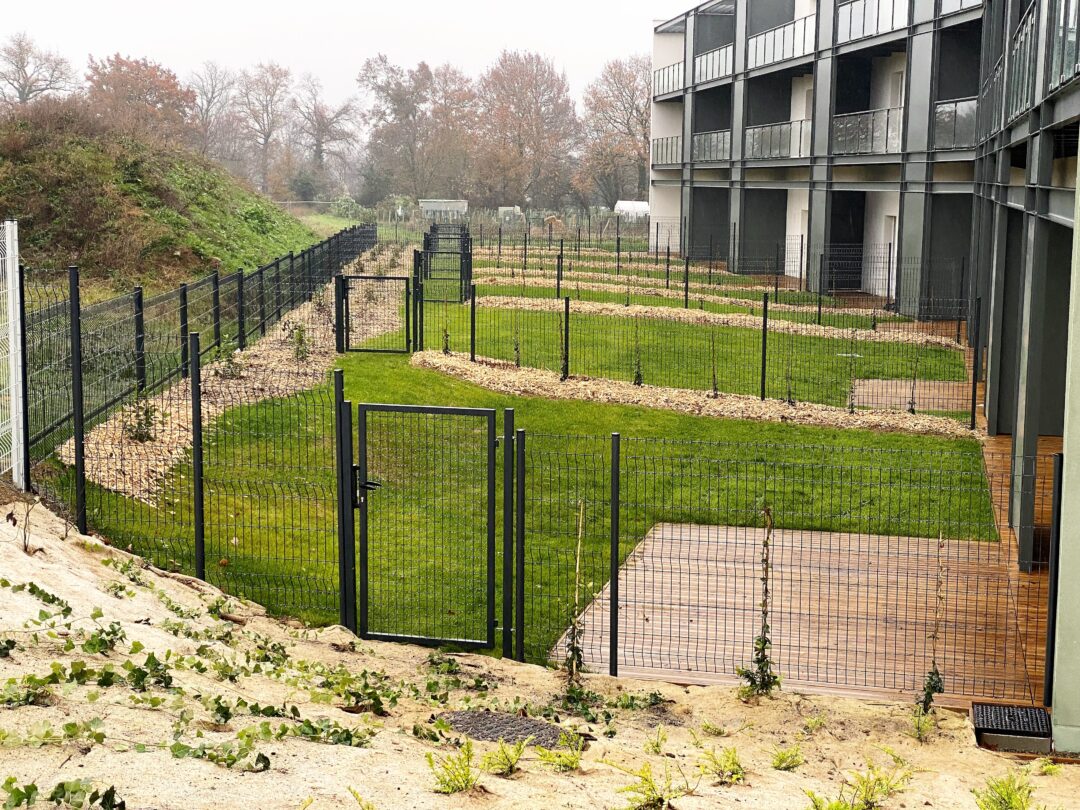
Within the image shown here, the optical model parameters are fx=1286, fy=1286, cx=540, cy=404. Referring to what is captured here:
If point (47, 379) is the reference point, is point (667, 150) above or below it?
above

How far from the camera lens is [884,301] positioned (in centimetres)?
3247

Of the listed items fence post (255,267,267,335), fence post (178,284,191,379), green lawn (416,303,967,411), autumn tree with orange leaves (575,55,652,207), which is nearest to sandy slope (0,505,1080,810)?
fence post (178,284,191,379)

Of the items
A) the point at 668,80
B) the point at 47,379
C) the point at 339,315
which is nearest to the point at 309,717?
the point at 47,379

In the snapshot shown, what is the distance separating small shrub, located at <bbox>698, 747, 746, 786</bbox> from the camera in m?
6.30

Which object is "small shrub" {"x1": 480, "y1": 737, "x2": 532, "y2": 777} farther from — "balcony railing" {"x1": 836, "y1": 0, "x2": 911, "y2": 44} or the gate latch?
"balcony railing" {"x1": 836, "y1": 0, "x2": 911, "y2": 44}

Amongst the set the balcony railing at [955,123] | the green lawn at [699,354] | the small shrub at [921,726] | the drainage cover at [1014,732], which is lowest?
the drainage cover at [1014,732]

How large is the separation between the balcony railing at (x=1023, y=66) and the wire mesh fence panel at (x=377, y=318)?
30.9 feet

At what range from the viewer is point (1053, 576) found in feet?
27.2

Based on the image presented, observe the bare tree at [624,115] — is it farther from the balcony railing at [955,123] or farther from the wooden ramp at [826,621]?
the wooden ramp at [826,621]

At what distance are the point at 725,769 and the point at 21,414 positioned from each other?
24.3 ft

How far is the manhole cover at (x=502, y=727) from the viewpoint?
7391 mm

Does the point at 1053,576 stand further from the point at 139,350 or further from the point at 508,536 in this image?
the point at 139,350

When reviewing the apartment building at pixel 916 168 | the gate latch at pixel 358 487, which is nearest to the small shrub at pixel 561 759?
the gate latch at pixel 358 487

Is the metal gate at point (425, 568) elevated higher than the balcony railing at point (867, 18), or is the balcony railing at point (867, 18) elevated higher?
the balcony railing at point (867, 18)
